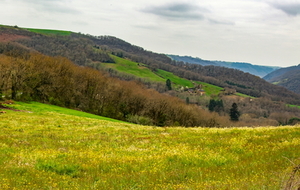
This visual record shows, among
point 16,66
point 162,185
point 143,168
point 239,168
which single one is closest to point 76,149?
point 143,168

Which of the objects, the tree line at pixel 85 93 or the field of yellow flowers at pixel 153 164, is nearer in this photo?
the field of yellow flowers at pixel 153 164

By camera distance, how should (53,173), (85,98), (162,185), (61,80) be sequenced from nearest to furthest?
(162,185) < (53,173) < (61,80) < (85,98)

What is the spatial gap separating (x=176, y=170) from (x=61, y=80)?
275ft

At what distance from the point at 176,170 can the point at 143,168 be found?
149 centimetres

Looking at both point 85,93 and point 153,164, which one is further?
point 85,93

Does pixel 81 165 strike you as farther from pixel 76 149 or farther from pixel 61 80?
pixel 61 80

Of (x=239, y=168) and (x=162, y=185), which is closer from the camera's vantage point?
(x=162, y=185)

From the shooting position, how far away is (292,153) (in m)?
12.3

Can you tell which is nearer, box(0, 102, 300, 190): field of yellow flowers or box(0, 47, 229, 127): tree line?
box(0, 102, 300, 190): field of yellow flowers

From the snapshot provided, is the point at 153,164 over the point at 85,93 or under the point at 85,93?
over

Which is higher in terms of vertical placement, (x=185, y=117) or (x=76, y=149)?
(x=76, y=149)

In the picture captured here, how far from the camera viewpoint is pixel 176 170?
1071 cm

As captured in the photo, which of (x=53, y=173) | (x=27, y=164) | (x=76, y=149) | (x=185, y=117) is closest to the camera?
(x=53, y=173)

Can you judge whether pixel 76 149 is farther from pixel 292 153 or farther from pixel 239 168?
pixel 292 153
